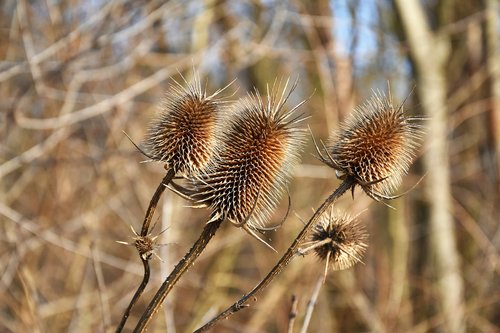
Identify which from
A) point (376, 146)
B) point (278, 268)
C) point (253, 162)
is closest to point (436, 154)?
point (376, 146)

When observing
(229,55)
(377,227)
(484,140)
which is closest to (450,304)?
(377,227)

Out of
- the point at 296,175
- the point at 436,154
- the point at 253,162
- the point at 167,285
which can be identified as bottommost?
the point at 167,285

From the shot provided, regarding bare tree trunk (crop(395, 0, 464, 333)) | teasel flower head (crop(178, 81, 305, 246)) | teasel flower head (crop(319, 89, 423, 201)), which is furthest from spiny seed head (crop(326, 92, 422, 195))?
bare tree trunk (crop(395, 0, 464, 333))

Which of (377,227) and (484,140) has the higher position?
(484,140)

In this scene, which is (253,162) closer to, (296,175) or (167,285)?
(167,285)

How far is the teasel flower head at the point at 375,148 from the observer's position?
6.92 ft

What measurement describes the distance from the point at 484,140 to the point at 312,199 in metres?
1.95

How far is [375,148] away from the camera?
2.14 m

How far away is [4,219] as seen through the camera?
225 inches

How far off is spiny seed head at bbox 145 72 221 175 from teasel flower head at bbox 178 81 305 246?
0.05 meters

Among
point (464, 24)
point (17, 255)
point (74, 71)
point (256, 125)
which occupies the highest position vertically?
point (464, 24)

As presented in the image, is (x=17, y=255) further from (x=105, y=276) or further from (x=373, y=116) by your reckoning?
(x=105, y=276)

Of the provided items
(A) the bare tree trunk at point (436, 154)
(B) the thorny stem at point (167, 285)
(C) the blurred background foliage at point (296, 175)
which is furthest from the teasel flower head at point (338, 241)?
(A) the bare tree trunk at point (436, 154)

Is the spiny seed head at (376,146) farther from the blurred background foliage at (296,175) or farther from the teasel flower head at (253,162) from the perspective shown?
the blurred background foliage at (296,175)
